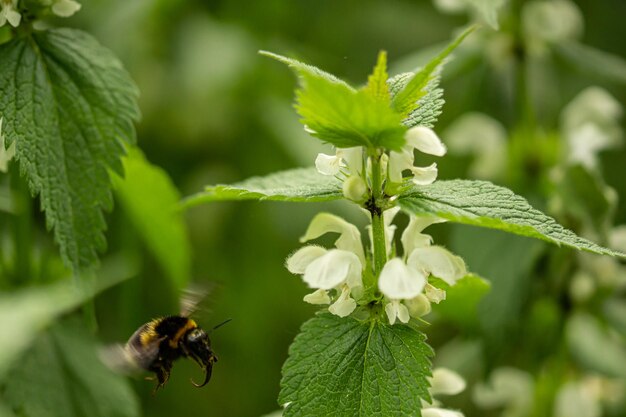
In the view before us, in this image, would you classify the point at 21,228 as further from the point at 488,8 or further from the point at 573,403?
the point at 573,403

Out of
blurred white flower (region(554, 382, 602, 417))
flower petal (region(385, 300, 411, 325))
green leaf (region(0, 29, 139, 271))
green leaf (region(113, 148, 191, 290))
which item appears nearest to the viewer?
flower petal (region(385, 300, 411, 325))

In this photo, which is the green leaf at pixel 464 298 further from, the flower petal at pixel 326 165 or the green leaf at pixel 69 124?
the green leaf at pixel 69 124

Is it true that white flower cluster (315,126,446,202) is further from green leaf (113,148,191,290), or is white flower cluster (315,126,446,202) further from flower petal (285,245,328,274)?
green leaf (113,148,191,290)

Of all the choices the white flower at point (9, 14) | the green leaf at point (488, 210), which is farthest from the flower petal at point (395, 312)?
the white flower at point (9, 14)

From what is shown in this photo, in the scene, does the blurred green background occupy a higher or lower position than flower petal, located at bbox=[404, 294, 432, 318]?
lower

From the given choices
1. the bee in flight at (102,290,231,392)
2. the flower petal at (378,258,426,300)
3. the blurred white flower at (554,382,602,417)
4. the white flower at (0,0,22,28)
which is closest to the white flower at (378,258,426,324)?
the flower petal at (378,258,426,300)

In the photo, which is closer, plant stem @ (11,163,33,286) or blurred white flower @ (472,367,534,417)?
plant stem @ (11,163,33,286)

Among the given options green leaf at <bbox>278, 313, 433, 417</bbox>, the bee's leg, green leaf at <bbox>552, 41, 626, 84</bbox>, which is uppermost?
green leaf at <bbox>552, 41, 626, 84</bbox>

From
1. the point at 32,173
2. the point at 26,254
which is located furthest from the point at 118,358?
the point at 26,254
